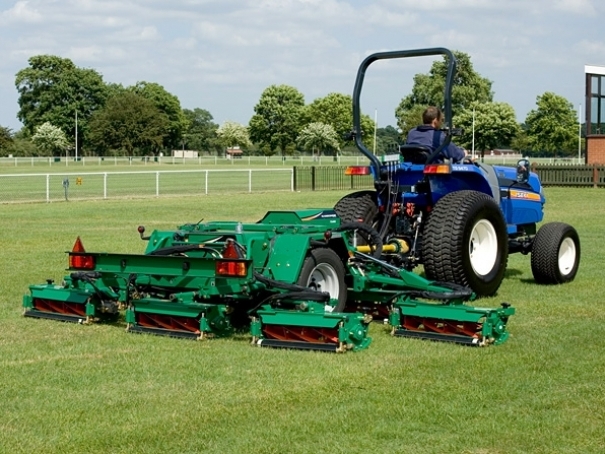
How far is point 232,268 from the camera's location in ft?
25.9

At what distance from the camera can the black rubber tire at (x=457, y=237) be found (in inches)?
388

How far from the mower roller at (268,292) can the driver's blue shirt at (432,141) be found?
5.31 feet

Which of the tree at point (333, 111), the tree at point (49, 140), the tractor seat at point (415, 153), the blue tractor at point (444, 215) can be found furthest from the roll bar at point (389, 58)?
the tree at point (333, 111)

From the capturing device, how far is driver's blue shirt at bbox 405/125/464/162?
35.3 ft

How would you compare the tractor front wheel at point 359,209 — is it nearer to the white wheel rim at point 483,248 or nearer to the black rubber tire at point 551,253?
the white wheel rim at point 483,248

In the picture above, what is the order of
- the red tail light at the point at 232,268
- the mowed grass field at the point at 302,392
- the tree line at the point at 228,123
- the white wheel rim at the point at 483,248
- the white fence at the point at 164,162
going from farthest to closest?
Result: the tree line at the point at 228,123
the white fence at the point at 164,162
the white wheel rim at the point at 483,248
the red tail light at the point at 232,268
the mowed grass field at the point at 302,392

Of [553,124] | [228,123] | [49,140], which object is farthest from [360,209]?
[228,123]

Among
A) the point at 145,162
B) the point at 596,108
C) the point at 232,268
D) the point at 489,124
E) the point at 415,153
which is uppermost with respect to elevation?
the point at 489,124

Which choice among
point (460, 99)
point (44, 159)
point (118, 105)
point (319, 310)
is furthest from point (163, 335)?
point (118, 105)

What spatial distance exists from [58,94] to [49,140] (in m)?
11.3

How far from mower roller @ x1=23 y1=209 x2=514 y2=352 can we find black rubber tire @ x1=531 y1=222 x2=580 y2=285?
3.00 m

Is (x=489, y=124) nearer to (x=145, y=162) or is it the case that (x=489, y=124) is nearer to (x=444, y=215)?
(x=145, y=162)

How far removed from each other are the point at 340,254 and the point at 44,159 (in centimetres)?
8240

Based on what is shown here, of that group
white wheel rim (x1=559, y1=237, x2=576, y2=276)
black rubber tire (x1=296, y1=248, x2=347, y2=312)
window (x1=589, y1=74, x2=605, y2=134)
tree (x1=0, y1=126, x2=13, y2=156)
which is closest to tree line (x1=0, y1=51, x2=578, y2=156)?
tree (x1=0, y1=126, x2=13, y2=156)
